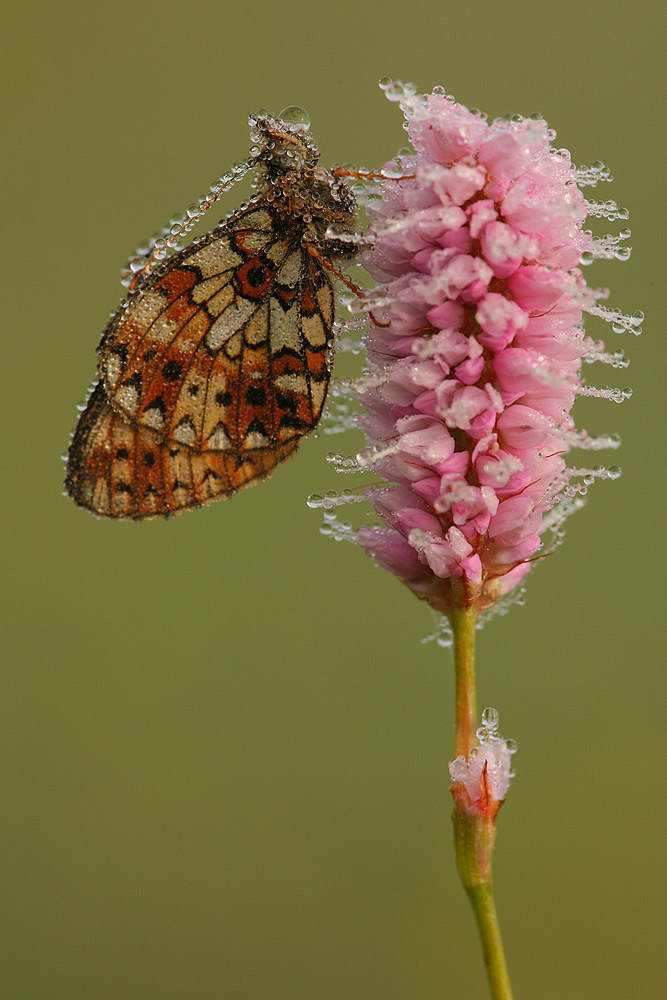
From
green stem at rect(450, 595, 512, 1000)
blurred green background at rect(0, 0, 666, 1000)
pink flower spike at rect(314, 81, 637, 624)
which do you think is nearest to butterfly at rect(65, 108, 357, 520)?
pink flower spike at rect(314, 81, 637, 624)

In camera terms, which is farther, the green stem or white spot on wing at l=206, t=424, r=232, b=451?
white spot on wing at l=206, t=424, r=232, b=451

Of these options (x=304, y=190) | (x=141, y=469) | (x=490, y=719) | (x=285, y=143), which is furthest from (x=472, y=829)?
(x=285, y=143)

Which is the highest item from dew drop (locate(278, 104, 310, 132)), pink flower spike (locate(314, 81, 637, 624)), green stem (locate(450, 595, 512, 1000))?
dew drop (locate(278, 104, 310, 132))

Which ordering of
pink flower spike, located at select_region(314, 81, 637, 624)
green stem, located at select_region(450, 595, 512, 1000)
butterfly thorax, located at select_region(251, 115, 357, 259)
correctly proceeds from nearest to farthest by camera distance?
green stem, located at select_region(450, 595, 512, 1000), pink flower spike, located at select_region(314, 81, 637, 624), butterfly thorax, located at select_region(251, 115, 357, 259)

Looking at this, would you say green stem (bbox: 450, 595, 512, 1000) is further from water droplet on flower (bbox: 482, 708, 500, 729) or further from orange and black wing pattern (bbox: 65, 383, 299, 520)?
orange and black wing pattern (bbox: 65, 383, 299, 520)

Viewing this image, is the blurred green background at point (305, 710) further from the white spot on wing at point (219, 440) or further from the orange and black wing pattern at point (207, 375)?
the white spot on wing at point (219, 440)

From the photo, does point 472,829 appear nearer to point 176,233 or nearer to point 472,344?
point 472,344
